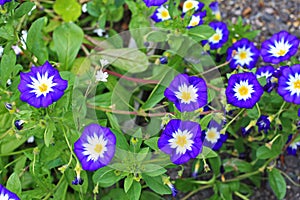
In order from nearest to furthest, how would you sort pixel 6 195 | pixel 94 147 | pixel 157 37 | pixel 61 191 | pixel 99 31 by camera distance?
pixel 6 195 → pixel 94 147 → pixel 61 191 → pixel 157 37 → pixel 99 31

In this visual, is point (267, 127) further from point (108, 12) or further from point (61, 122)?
point (108, 12)

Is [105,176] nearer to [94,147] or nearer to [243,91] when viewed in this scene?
[94,147]

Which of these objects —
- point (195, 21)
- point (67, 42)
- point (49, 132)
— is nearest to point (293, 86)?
point (195, 21)

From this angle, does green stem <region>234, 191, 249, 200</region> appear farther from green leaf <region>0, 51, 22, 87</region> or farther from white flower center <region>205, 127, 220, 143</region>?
green leaf <region>0, 51, 22, 87</region>

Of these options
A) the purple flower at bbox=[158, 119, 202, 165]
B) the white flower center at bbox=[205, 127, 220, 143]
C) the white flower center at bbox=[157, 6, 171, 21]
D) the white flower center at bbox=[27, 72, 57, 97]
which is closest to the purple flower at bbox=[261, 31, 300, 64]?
the white flower center at bbox=[205, 127, 220, 143]

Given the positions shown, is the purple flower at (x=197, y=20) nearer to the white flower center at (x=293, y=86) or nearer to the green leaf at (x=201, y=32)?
the green leaf at (x=201, y=32)

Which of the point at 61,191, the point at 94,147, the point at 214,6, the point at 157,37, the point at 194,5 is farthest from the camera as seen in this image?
the point at 214,6

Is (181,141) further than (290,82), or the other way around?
(290,82)
